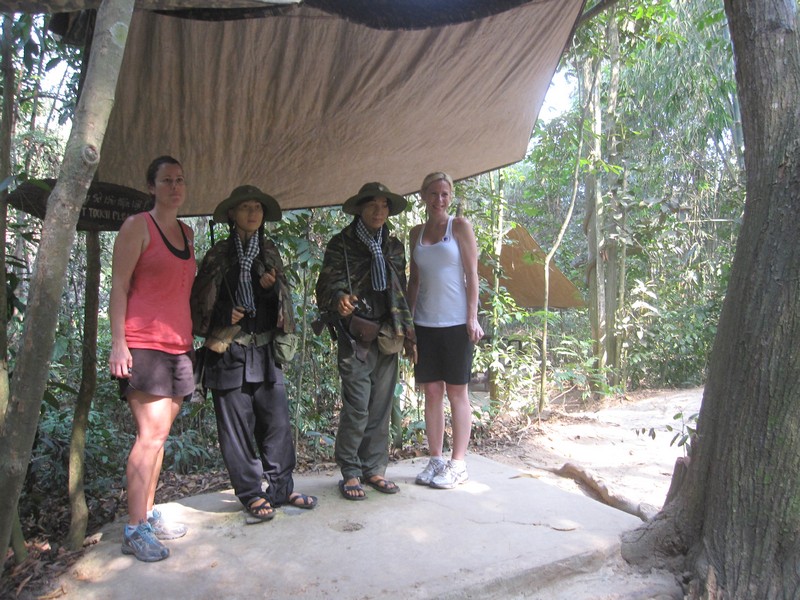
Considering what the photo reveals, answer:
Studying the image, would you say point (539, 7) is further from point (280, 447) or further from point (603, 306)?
point (603, 306)

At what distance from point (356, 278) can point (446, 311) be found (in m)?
0.50

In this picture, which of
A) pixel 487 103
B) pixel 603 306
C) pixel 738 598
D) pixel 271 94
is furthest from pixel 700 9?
pixel 738 598

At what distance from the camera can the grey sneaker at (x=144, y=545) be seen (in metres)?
2.24

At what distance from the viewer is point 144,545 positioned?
7.41 feet

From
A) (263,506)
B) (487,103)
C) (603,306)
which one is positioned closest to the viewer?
(263,506)

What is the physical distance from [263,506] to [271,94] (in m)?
2.00

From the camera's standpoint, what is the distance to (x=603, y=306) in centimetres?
833

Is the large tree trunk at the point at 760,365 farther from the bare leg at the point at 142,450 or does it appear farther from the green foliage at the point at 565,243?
the bare leg at the point at 142,450

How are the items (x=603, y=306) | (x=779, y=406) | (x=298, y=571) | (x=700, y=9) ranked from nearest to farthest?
(x=779, y=406) → (x=298, y=571) → (x=603, y=306) → (x=700, y=9)

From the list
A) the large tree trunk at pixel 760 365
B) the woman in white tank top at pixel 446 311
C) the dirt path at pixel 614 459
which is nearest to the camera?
the large tree trunk at pixel 760 365

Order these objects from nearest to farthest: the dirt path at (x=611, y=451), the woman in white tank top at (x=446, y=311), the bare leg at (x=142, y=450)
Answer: the bare leg at (x=142, y=450) → the woman in white tank top at (x=446, y=311) → the dirt path at (x=611, y=451)

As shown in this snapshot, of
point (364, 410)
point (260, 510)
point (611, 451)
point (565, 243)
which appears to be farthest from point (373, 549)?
point (565, 243)

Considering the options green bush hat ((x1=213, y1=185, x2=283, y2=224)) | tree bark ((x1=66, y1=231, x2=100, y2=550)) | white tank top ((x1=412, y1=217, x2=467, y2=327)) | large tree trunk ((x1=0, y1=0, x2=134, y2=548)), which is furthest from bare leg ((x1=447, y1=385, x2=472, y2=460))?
large tree trunk ((x1=0, y1=0, x2=134, y2=548))

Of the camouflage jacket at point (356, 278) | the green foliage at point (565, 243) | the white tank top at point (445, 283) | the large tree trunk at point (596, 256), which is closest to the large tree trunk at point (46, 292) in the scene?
the green foliage at point (565, 243)
